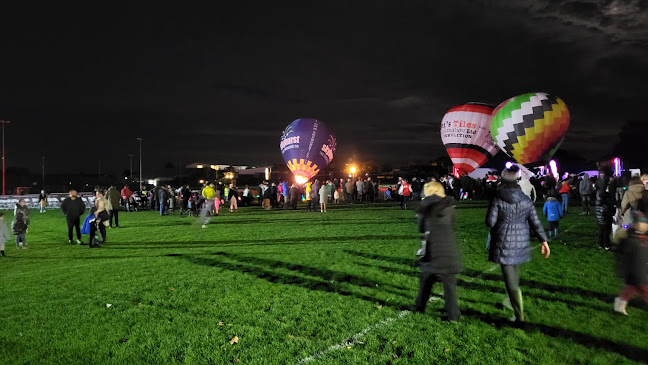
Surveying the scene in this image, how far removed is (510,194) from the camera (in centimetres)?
561

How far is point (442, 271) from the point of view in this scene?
5.69 m

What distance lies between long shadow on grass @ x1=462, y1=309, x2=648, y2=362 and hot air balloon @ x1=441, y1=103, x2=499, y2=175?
2812 centimetres

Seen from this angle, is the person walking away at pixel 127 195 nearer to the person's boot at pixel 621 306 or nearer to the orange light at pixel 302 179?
the orange light at pixel 302 179

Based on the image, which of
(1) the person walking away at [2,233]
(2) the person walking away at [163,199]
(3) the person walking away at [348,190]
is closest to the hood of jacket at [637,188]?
(1) the person walking away at [2,233]

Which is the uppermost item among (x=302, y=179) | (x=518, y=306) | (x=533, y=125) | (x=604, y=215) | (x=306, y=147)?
(x=306, y=147)

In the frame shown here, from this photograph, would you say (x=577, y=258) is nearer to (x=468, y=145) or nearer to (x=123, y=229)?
(x=123, y=229)

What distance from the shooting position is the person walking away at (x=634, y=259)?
19.4 ft

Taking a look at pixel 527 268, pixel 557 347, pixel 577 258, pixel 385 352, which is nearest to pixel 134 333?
pixel 385 352

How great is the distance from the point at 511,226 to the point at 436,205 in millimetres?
942

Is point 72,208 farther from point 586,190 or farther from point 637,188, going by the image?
point 586,190

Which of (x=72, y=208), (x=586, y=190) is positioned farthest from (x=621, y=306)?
(x=586, y=190)

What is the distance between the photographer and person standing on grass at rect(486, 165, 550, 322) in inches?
221

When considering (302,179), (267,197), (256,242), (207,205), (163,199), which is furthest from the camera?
(302,179)

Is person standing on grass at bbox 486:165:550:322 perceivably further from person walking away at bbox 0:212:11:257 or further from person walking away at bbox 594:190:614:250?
person walking away at bbox 0:212:11:257
